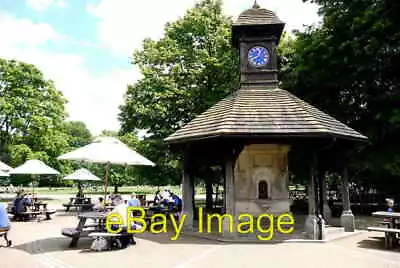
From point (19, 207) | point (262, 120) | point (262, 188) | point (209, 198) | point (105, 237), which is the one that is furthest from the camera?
point (209, 198)

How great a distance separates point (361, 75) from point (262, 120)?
844 centimetres

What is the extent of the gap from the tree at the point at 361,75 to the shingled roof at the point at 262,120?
15.6 ft

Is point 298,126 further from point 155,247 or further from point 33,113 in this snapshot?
point 33,113

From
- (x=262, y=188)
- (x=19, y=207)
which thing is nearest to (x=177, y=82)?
(x=19, y=207)

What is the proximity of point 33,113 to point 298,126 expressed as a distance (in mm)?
26623

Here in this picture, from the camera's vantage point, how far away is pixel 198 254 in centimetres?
916

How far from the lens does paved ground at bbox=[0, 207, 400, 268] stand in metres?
8.08

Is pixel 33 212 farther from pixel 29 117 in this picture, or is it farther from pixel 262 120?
pixel 29 117

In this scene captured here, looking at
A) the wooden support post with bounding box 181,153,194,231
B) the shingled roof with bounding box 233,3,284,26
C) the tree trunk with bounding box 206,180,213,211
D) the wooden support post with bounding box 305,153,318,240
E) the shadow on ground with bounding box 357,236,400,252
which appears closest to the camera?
the shadow on ground with bounding box 357,236,400,252

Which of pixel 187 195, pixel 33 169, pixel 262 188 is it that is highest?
pixel 33 169

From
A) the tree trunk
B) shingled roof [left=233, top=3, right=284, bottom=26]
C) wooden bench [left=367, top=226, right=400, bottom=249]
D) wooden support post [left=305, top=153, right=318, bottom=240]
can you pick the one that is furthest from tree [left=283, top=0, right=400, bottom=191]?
the tree trunk

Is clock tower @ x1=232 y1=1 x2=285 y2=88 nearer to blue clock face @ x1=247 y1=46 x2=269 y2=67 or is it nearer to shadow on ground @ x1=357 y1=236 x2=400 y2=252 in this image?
blue clock face @ x1=247 y1=46 x2=269 y2=67

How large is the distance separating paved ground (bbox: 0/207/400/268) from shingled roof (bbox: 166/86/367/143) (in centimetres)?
322

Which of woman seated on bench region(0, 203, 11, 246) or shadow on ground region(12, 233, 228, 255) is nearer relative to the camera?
shadow on ground region(12, 233, 228, 255)
